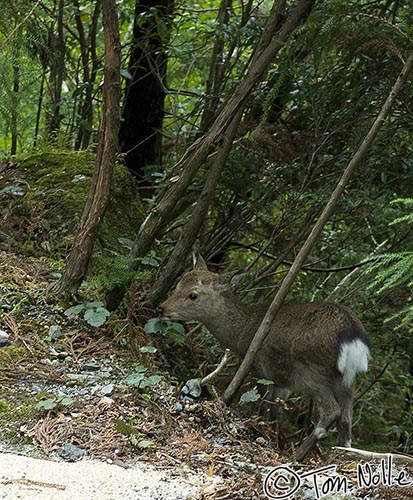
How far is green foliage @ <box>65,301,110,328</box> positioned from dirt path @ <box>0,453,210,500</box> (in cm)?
159

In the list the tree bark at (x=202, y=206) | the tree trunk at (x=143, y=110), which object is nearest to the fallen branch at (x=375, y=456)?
the tree bark at (x=202, y=206)

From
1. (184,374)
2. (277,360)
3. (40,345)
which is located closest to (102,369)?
(40,345)

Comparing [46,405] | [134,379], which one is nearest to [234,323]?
[134,379]

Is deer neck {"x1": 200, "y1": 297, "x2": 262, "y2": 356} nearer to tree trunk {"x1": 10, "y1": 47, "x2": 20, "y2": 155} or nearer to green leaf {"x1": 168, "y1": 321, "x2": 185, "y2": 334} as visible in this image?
green leaf {"x1": 168, "y1": 321, "x2": 185, "y2": 334}

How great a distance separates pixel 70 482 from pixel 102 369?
166 centimetres

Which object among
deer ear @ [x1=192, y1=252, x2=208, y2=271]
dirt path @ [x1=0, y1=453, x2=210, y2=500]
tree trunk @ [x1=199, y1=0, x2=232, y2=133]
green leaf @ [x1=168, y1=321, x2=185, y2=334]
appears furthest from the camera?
tree trunk @ [x1=199, y1=0, x2=232, y2=133]

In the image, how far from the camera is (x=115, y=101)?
555 cm

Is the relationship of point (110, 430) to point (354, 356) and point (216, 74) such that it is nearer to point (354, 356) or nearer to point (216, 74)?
point (354, 356)

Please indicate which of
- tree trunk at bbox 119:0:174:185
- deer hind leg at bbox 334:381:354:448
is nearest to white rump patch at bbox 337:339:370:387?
deer hind leg at bbox 334:381:354:448

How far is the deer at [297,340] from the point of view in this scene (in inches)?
232

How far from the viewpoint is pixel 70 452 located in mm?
4074

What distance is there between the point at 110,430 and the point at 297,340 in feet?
7.00

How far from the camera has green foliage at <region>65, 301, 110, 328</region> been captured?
5446 millimetres

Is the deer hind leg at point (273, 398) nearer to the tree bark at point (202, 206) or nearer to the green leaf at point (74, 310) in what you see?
the tree bark at point (202, 206)
